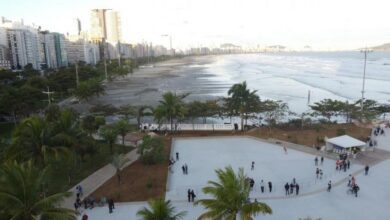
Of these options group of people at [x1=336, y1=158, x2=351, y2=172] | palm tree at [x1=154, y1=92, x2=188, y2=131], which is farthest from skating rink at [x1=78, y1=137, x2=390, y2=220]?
palm tree at [x1=154, y1=92, x2=188, y2=131]

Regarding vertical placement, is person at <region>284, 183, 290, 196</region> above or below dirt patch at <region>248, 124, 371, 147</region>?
above

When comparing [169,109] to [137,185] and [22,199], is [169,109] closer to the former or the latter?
[137,185]

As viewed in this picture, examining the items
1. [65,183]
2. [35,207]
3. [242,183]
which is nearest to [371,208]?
[242,183]

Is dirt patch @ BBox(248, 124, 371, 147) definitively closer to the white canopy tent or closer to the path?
the white canopy tent

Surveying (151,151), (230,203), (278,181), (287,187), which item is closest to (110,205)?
(151,151)

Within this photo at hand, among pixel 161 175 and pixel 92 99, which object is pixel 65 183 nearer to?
pixel 161 175

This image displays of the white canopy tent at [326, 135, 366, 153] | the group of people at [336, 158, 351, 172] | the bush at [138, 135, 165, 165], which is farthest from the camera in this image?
the white canopy tent at [326, 135, 366, 153]

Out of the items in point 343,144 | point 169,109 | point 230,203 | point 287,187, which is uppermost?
point 230,203
